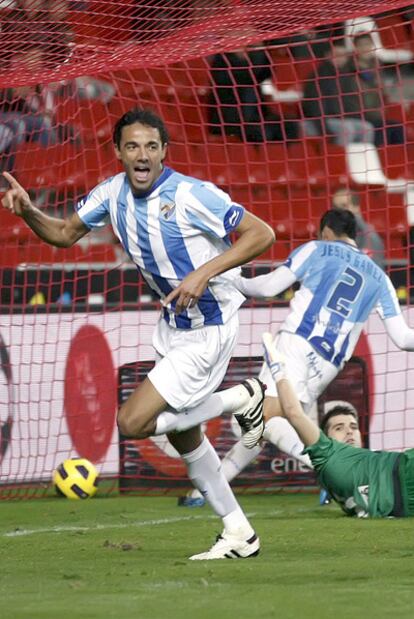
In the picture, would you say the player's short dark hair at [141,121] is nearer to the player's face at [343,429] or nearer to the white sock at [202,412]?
the white sock at [202,412]

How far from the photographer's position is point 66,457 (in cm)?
991

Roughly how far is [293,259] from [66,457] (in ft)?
7.76

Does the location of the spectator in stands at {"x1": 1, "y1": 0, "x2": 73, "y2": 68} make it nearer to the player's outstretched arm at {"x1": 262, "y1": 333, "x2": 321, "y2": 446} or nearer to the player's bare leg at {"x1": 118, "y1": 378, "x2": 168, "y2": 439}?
the player's outstretched arm at {"x1": 262, "y1": 333, "x2": 321, "y2": 446}

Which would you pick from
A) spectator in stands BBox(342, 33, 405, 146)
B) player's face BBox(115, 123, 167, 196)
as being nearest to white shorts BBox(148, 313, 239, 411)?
player's face BBox(115, 123, 167, 196)

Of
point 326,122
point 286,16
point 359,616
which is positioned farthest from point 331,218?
point 359,616

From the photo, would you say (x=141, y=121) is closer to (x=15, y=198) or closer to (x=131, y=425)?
(x=15, y=198)

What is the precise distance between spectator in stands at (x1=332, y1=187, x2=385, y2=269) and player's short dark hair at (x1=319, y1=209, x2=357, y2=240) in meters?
1.79

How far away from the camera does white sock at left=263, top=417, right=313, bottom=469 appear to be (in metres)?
8.53

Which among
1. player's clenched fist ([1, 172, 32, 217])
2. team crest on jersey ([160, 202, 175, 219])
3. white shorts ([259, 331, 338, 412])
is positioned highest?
player's clenched fist ([1, 172, 32, 217])

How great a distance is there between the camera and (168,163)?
11320mm

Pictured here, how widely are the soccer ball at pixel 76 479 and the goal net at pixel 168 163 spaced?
394 mm

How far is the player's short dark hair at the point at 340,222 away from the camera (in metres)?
8.70

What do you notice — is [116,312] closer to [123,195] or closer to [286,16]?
[286,16]

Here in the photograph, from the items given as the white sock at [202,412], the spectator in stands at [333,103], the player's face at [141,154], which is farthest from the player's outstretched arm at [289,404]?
the spectator in stands at [333,103]
